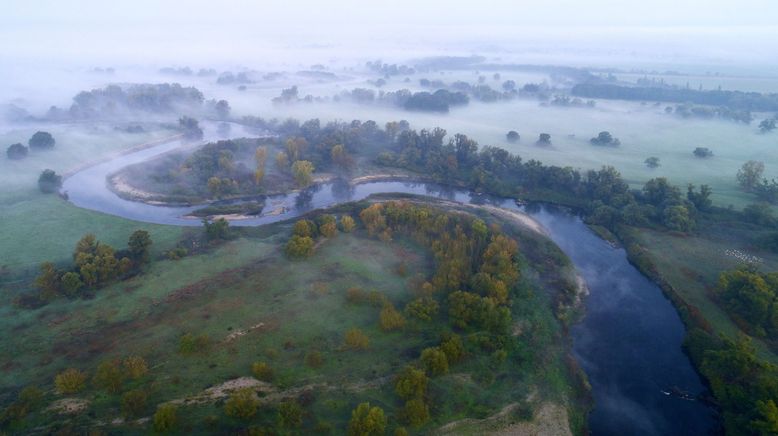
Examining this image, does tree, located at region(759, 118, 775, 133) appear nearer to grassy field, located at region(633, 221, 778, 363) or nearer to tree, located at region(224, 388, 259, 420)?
grassy field, located at region(633, 221, 778, 363)

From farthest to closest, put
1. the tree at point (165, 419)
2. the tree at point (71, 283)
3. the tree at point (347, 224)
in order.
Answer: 1. the tree at point (347, 224)
2. the tree at point (71, 283)
3. the tree at point (165, 419)

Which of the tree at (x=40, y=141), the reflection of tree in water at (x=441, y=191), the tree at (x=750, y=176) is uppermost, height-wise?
the tree at (x=40, y=141)

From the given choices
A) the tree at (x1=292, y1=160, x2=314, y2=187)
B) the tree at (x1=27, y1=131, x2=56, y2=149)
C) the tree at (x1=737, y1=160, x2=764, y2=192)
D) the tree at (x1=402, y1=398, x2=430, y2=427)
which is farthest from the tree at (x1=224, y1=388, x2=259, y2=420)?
the tree at (x1=27, y1=131, x2=56, y2=149)

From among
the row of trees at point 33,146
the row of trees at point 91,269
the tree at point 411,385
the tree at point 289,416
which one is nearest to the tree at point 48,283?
the row of trees at point 91,269

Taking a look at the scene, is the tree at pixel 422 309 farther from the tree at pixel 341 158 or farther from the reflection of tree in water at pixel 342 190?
the tree at pixel 341 158

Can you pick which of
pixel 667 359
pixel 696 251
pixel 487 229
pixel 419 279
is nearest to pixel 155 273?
pixel 419 279

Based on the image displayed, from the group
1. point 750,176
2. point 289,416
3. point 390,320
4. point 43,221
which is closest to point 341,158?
point 43,221
